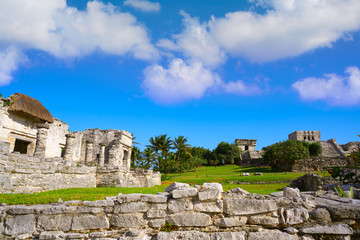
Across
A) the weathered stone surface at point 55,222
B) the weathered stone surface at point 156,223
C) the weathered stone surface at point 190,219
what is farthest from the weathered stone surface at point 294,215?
the weathered stone surface at point 55,222

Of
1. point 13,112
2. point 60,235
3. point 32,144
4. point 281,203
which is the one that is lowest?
point 60,235

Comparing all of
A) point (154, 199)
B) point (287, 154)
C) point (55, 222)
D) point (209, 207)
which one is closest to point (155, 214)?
point (154, 199)

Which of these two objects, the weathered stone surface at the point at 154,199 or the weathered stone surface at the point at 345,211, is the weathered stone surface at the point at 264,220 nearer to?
the weathered stone surface at the point at 345,211

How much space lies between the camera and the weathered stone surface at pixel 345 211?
4.34m

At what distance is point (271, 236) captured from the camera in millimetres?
4215

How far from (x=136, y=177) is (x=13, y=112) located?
11.3 meters

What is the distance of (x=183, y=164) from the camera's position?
138 ft

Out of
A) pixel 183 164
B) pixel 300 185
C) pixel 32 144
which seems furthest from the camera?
pixel 183 164

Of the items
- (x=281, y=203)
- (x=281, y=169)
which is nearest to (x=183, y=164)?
(x=281, y=169)

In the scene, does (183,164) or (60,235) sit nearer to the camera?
(60,235)

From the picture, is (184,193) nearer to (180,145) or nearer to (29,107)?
(29,107)

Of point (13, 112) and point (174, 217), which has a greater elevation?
point (13, 112)

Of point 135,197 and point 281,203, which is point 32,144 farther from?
point 281,203

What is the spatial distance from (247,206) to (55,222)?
3353 mm
